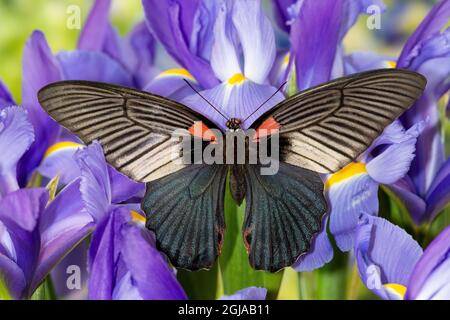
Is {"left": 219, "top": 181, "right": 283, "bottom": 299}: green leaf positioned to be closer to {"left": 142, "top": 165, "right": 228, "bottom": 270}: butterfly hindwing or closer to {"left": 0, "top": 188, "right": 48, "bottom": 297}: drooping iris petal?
{"left": 142, "top": 165, "right": 228, "bottom": 270}: butterfly hindwing

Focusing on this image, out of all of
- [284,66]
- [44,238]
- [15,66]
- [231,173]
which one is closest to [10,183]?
[44,238]

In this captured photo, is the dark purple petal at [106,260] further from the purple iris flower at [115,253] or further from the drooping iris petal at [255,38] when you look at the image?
the drooping iris petal at [255,38]

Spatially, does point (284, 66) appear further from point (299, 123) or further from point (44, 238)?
point (44, 238)

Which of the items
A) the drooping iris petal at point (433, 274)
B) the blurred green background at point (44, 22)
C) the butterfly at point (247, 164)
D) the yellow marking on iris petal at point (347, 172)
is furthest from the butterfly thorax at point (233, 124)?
the blurred green background at point (44, 22)

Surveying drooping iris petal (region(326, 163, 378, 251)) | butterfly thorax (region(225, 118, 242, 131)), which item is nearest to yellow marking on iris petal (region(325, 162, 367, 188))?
drooping iris petal (region(326, 163, 378, 251))

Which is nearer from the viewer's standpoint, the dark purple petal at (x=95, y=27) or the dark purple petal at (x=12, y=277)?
the dark purple petal at (x=12, y=277)

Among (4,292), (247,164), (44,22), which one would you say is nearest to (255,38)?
(247,164)
